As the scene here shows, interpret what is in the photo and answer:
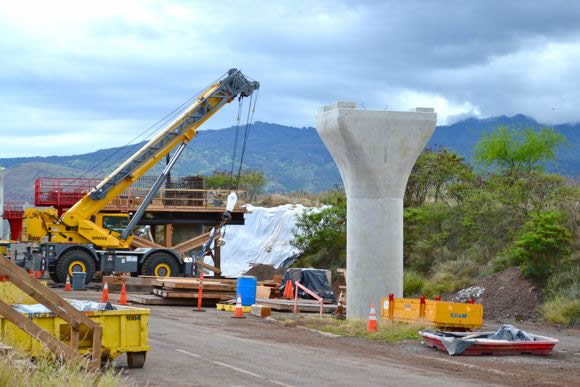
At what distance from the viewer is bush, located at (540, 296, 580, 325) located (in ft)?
79.3

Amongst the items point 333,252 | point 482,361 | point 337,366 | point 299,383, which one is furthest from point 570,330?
point 333,252

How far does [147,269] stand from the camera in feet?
121

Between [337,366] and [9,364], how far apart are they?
6894mm

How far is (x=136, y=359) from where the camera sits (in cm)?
1466

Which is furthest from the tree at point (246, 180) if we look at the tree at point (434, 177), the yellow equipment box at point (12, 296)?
the yellow equipment box at point (12, 296)

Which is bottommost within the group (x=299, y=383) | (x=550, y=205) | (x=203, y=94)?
(x=299, y=383)

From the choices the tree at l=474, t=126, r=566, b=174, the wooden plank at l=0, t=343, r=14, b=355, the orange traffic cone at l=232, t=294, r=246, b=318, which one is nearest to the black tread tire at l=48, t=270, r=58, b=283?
the orange traffic cone at l=232, t=294, r=246, b=318

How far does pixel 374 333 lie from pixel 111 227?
2004 centimetres

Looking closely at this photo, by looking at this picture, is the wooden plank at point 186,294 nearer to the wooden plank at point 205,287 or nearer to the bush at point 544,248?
the wooden plank at point 205,287

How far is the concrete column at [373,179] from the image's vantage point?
22.7 meters

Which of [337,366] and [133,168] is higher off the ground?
[133,168]

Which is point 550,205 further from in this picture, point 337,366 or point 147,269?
point 337,366

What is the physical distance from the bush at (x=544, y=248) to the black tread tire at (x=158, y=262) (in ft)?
49.0

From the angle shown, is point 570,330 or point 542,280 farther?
point 542,280
